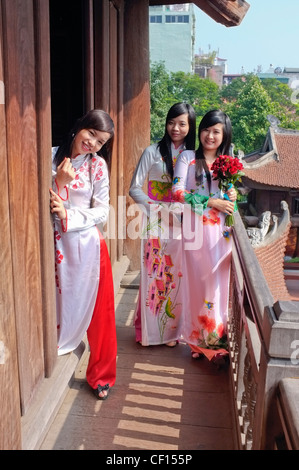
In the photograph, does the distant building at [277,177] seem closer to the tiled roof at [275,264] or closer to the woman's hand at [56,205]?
the tiled roof at [275,264]

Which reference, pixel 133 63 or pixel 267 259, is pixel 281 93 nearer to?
pixel 267 259

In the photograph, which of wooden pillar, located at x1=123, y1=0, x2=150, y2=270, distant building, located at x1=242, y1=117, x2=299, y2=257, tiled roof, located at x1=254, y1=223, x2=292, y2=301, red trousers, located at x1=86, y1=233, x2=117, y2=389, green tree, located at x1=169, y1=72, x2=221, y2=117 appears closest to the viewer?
red trousers, located at x1=86, y1=233, x2=117, y2=389

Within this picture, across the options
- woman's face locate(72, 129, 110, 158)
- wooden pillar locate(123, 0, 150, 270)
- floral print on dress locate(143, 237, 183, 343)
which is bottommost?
floral print on dress locate(143, 237, 183, 343)

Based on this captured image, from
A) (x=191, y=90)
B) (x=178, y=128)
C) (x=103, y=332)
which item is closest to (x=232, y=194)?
(x=178, y=128)

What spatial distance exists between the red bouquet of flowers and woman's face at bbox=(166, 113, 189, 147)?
12.9 inches

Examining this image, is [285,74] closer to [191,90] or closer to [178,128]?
[191,90]

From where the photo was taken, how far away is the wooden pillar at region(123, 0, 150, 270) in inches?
167

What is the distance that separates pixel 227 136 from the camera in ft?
9.52

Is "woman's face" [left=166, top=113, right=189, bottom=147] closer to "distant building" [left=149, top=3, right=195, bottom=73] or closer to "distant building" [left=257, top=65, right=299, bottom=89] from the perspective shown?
"distant building" [left=149, top=3, right=195, bottom=73]

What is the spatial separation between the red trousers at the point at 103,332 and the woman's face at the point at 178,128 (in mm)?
864

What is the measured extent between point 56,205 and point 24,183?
12.5 inches

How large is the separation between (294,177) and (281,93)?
3712 cm

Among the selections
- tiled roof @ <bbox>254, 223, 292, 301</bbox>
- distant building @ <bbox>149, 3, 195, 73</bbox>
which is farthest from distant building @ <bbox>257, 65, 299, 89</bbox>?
tiled roof @ <bbox>254, 223, 292, 301</bbox>

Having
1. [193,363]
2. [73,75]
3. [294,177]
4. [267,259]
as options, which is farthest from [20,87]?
[294,177]
